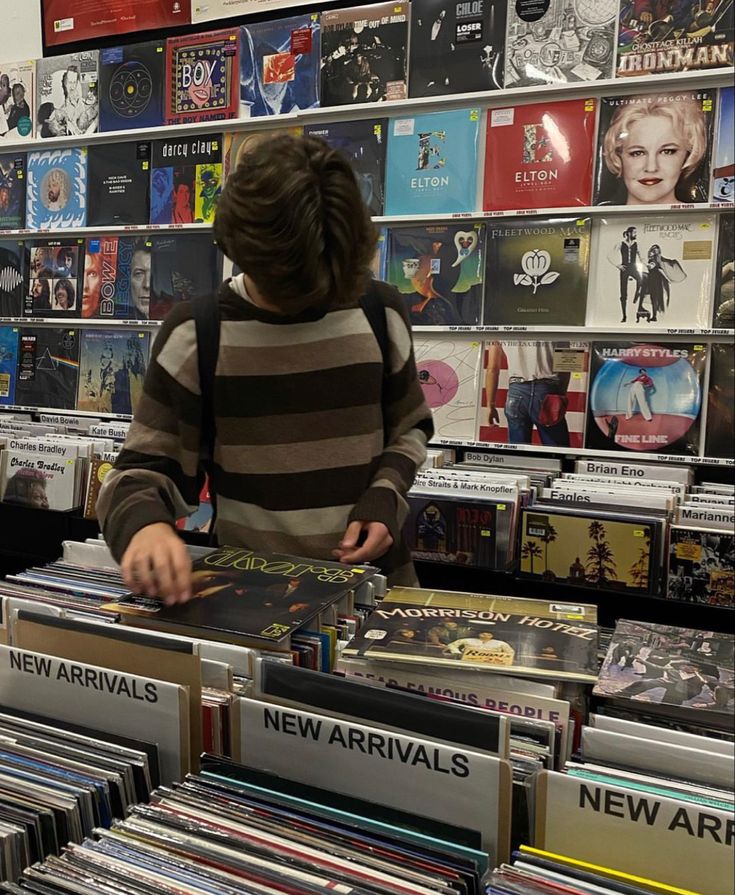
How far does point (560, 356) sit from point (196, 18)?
235 cm

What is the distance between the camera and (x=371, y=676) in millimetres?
893

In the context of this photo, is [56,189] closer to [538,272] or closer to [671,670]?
[538,272]

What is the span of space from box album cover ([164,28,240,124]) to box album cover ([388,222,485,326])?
41.4 inches

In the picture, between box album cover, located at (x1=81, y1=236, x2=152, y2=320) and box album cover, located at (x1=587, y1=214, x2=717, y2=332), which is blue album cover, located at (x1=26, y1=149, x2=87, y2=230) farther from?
box album cover, located at (x1=587, y1=214, x2=717, y2=332)

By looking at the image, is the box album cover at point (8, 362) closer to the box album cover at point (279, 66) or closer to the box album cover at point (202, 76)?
the box album cover at point (202, 76)

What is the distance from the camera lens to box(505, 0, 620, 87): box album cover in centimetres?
291

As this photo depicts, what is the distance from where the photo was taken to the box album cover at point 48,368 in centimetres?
399

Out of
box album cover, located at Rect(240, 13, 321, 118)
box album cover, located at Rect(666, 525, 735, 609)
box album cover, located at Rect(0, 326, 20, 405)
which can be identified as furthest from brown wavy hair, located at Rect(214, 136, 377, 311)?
box album cover, located at Rect(0, 326, 20, 405)

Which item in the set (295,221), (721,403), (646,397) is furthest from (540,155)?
(295,221)

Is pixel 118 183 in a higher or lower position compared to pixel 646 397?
higher

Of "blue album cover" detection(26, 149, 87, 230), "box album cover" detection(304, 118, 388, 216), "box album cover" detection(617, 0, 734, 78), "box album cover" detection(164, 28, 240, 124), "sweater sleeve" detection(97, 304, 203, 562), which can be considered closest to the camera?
"sweater sleeve" detection(97, 304, 203, 562)

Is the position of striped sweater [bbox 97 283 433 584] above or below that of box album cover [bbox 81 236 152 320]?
below

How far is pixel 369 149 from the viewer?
331 centimetres

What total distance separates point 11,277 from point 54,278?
32 cm
